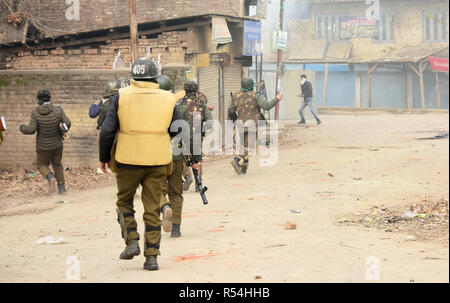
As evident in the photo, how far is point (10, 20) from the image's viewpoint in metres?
19.9

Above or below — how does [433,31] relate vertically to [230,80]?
above

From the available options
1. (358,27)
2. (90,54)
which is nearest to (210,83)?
(90,54)

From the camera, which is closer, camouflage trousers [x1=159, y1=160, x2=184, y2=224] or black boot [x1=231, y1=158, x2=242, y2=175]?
camouflage trousers [x1=159, y1=160, x2=184, y2=224]

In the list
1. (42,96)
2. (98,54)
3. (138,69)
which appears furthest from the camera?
(98,54)

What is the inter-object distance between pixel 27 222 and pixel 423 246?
5184mm

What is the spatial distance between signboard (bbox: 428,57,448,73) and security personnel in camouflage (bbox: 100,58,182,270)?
31.1 m

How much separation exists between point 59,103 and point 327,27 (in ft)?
89.7

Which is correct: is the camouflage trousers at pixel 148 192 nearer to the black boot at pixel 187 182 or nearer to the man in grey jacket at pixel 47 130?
the black boot at pixel 187 182

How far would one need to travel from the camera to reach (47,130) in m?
12.9

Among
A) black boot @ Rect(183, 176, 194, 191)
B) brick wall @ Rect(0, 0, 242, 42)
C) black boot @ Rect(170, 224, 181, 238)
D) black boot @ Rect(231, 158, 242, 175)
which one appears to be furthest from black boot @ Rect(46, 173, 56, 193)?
brick wall @ Rect(0, 0, 242, 42)

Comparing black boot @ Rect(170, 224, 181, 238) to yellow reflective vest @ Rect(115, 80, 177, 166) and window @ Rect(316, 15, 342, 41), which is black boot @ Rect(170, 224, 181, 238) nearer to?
yellow reflective vest @ Rect(115, 80, 177, 166)

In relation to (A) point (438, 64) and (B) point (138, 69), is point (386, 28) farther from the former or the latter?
Result: (B) point (138, 69)

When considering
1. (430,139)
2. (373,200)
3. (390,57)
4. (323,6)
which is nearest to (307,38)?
(323,6)

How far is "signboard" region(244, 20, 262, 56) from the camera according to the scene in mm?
22031
